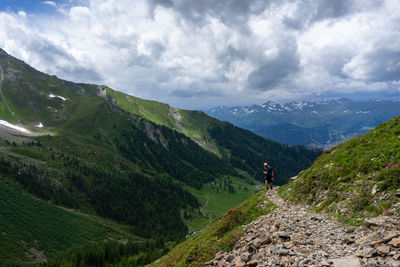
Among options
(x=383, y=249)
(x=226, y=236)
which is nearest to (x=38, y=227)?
(x=226, y=236)

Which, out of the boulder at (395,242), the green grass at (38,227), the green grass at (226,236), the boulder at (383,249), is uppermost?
the boulder at (395,242)

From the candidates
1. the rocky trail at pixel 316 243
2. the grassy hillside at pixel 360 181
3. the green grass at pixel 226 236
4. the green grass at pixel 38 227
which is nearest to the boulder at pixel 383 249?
the rocky trail at pixel 316 243

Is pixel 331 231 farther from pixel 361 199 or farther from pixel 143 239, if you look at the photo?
pixel 143 239

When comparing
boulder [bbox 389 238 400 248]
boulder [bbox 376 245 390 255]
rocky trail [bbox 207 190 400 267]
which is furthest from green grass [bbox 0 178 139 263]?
boulder [bbox 389 238 400 248]

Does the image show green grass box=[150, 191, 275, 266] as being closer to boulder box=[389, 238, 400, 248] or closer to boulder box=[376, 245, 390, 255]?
boulder box=[376, 245, 390, 255]

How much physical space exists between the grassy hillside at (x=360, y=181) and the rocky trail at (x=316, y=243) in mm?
1870

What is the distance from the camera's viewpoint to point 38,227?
129 metres

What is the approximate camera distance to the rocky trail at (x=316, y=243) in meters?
9.98

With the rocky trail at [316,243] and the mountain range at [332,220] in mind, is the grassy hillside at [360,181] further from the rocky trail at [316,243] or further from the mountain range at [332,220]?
the rocky trail at [316,243]

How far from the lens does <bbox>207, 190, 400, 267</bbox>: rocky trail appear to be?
32.8 feet

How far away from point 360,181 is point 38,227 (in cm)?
16483

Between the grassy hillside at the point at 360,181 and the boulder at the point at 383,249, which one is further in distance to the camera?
→ the grassy hillside at the point at 360,181

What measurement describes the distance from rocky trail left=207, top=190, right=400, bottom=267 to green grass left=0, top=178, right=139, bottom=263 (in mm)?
126722

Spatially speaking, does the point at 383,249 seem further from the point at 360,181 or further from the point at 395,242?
the point at 360,181
